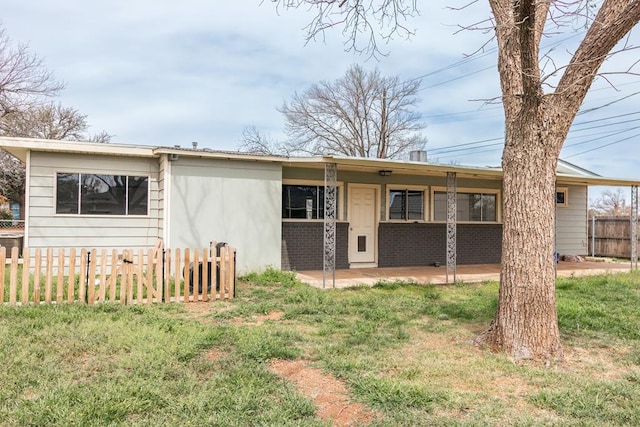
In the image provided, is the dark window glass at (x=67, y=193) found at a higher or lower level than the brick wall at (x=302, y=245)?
higher

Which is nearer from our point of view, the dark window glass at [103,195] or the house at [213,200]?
the house at [213,200]

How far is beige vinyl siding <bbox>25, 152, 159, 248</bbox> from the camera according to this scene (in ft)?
27.9

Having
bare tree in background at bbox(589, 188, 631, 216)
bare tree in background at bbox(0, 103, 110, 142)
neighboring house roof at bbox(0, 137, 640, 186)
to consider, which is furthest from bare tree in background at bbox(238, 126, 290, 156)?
bare tree in background at bbox(589, 188, 631, 216)

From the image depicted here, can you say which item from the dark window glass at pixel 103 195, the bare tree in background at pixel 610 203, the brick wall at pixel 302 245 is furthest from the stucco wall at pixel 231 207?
the bare tree in background at pixel 610 203

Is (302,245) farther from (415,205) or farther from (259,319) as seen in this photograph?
(259,319)

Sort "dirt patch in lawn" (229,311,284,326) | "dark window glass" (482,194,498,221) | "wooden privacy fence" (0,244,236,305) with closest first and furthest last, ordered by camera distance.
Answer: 1. "dirt patch in lawn" (229,311,284,326)
2. "wooden privacy fence" (0,244,236,305)
3. "dark window glass" (482,194,498,221)

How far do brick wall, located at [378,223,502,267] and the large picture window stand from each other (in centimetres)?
192

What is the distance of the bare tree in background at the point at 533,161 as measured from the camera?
409 cm

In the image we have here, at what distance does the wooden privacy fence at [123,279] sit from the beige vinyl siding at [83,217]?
5.29 feet

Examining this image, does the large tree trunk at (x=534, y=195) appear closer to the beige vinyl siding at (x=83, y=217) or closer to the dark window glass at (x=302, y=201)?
the dark window glass at (x=302, y=201)

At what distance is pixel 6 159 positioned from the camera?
22922 mm

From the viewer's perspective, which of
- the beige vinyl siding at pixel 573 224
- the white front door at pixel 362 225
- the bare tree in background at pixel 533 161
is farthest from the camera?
the beige vinyl siding at pixel 573 224

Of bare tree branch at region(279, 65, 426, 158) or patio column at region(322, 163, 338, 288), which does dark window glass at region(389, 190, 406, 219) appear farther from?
bare tree branch at region(279, 65, 426, 158)

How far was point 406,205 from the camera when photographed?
1193cm
